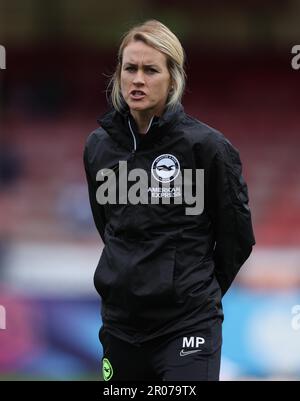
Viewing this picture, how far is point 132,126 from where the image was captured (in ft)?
12.6

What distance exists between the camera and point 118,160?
386cm

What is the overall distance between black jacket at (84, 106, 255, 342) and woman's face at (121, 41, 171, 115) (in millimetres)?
92

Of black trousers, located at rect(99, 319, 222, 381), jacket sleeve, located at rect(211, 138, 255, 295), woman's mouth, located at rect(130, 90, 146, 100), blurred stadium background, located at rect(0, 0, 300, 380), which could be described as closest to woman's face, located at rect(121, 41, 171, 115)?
woman's mouth, located at rect(130, 90, 146, 100)

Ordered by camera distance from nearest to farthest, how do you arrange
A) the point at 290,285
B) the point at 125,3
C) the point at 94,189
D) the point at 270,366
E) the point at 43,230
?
the point at 94,189
the point at 270,366
the point at 290,285
the point at 43,230
the point at 125,3

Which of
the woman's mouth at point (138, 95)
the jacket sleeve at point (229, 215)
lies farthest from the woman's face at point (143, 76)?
the jacket sleeve at point (229, 215)

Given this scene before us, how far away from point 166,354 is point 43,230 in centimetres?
850

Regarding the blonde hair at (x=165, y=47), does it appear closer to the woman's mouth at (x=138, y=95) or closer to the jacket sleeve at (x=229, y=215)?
the woman's mouth at (x=138, y=95)

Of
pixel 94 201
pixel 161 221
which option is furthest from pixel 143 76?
pixel 94 201

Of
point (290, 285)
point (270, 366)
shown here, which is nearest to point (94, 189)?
point (270, 366)

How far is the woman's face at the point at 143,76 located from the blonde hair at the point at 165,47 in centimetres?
2

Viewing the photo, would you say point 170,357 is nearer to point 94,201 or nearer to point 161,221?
point 161,221

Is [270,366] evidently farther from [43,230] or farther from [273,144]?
[273,144]

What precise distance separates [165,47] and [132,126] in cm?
35

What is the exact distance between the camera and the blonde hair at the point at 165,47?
3.74 m
